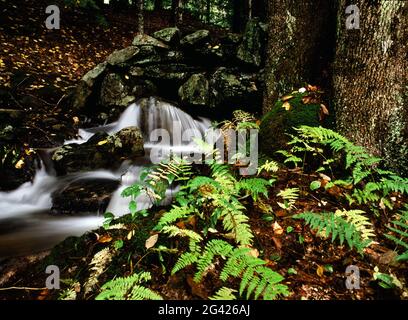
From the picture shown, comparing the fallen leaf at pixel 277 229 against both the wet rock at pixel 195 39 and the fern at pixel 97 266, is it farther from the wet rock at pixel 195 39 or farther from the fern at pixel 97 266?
the wet rock at pixel 195 39

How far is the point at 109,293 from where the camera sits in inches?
79.5

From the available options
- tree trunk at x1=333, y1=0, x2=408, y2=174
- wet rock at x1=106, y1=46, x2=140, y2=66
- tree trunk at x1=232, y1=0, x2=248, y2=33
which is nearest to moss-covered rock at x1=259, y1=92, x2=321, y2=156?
tree trunk at x1=333, y1=0, x2=408, y2=174

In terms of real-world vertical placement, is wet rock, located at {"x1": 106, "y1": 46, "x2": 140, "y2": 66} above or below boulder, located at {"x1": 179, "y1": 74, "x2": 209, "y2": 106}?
above

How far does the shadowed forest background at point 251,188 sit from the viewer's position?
225cm

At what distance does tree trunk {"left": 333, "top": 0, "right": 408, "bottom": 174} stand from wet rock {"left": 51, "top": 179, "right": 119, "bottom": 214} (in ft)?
13.5

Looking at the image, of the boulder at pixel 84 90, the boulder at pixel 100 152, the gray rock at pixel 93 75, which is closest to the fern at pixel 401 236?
the boulder at pixel 100 152

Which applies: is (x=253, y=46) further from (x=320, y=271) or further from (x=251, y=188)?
(x=320, y=271)

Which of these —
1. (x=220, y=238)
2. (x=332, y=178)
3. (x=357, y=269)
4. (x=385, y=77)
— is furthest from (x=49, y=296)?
(x=385, y=77)

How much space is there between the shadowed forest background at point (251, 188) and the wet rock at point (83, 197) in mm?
24

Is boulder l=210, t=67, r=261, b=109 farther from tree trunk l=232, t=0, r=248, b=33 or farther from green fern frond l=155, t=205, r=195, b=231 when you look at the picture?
tree trunk l=232, t=0, r=248, b=33

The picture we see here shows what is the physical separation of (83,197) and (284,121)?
12.4 ft

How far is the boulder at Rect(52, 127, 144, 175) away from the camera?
20.1ft

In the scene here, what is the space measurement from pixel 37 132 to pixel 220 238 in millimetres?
6066

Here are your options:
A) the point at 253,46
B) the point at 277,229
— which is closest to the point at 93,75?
the point at 253,46
